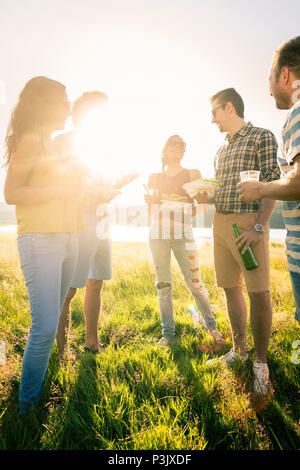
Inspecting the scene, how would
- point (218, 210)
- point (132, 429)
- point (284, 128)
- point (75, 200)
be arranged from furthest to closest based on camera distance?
point (218, 210) → point (75, 200) → point (132, 429) → point (284, 128)

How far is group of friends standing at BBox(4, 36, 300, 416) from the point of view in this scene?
6.19 ft

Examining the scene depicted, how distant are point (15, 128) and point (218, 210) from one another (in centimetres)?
226

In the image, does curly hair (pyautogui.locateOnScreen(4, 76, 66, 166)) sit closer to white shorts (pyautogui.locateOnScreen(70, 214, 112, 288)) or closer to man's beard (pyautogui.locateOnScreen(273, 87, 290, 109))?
white shorts (pyautogui.locateOnScreen(70, 214, 112, 288))

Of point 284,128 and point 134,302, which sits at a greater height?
point 284,128

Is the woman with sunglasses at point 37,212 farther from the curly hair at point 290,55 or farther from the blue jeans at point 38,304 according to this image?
the curly hair at point 290,55

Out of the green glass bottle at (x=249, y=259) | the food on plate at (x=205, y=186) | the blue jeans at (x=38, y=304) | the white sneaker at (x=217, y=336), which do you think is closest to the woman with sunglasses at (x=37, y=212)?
the blue jeans at (x=38, y=304)

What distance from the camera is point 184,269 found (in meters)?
3.79

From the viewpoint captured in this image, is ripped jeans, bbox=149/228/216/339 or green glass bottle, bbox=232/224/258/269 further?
ripped jeans, bbox=149/228/216/339

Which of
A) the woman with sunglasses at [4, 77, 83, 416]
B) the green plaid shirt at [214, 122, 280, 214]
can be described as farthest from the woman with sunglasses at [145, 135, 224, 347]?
the woman with sunglasses at [4, 77, 83, 416]

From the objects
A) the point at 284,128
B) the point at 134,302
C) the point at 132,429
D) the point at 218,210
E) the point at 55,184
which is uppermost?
the point at 284,128

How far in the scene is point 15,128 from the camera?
1978mm

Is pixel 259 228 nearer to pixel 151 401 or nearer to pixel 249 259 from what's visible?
pixel 249 259
